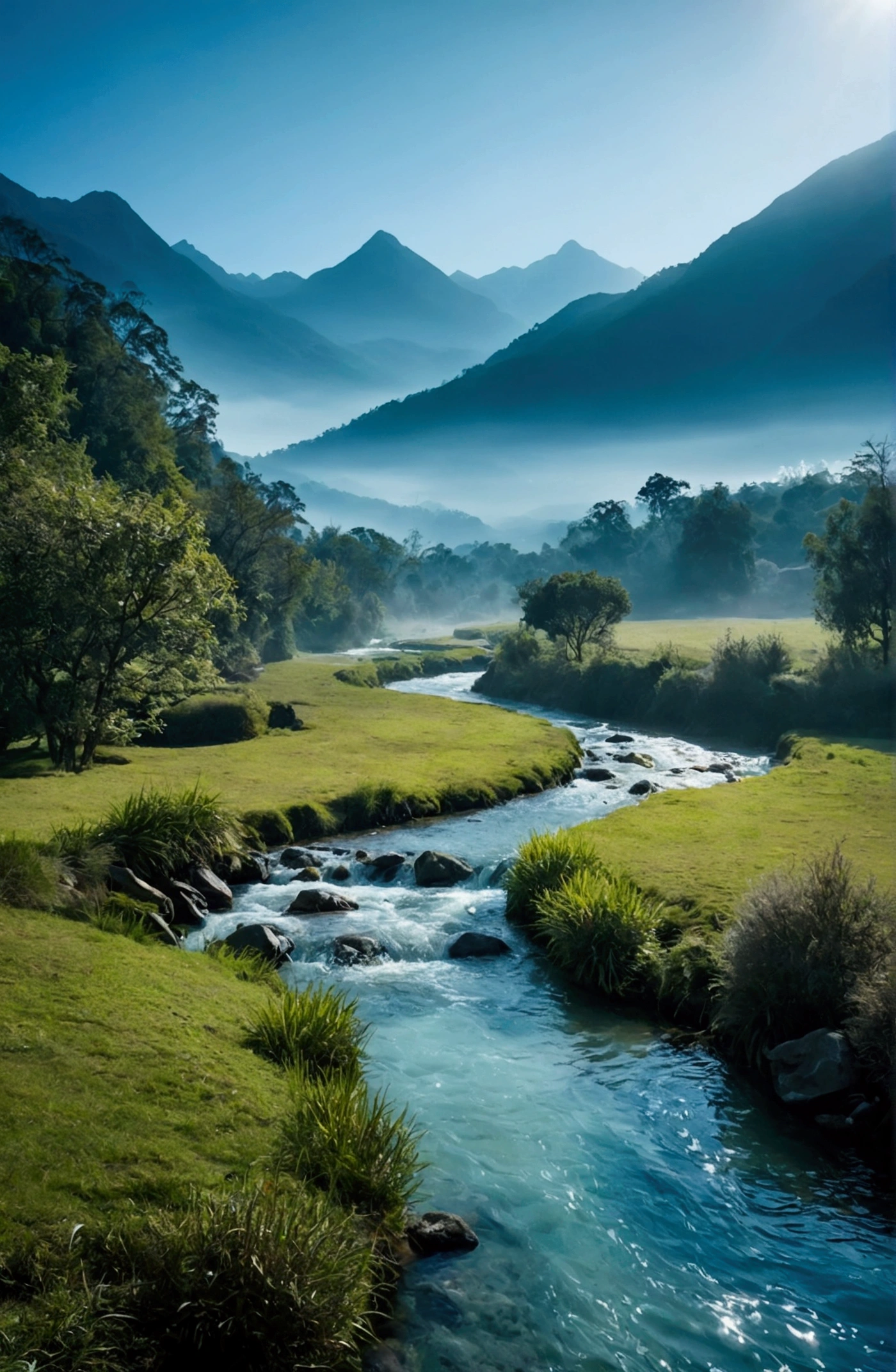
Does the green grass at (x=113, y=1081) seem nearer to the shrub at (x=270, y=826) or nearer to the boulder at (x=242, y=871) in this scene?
the boulder at (x=242, y=871)

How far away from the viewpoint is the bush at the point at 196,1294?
680cm

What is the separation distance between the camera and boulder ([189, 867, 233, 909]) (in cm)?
2203

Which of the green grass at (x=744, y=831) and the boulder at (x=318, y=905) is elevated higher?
the green grass at (x=744, y=831)

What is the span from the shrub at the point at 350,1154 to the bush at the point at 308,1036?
202 centimetres

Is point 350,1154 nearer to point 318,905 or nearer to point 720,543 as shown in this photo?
point 318,905

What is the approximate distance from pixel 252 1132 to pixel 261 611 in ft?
271

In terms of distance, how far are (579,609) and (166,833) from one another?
201 feet

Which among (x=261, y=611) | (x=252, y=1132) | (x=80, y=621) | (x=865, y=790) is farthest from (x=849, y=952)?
(x=261, y=611)

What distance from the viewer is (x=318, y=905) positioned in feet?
72.6

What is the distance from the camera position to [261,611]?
89.7 meters

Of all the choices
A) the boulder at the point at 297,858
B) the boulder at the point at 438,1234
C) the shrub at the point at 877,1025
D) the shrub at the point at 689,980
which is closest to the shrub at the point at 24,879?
the boulder at the point at 297,858

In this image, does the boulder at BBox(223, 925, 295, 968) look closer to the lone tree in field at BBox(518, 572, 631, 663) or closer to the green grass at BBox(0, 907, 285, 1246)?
the green grass at BBox(0, 907, 285, 1246)

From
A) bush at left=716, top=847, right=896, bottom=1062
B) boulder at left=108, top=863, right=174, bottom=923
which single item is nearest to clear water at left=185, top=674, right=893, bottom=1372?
bush at left=716, top=847, right=896, bottom=1062

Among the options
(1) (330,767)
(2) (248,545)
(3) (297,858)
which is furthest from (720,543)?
(3) (297,858)
